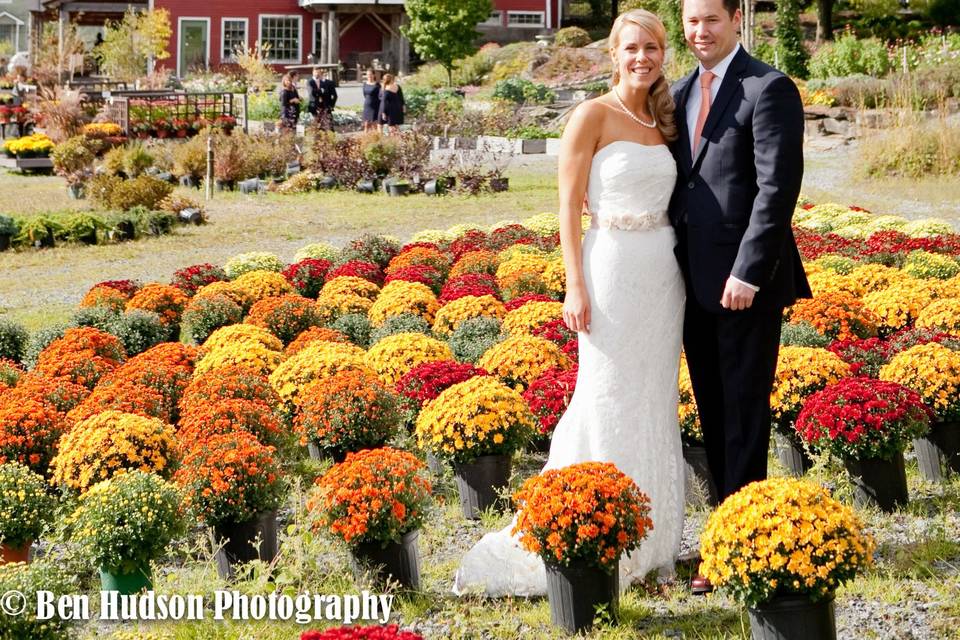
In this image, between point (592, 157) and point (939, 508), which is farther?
point (939, 508)

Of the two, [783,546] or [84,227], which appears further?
[84,227]

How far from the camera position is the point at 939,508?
471 cm

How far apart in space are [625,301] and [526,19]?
44.4m

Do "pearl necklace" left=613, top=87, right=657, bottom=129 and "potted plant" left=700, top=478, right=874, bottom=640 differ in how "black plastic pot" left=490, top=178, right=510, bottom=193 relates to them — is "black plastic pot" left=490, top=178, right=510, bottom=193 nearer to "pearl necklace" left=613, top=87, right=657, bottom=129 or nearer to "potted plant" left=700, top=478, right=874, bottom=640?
"pearl necklace" left=613, top=87, right=657, bottom=129

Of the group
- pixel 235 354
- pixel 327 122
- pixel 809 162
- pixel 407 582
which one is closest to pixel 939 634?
pixel 407 582

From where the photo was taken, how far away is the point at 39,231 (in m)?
13.1

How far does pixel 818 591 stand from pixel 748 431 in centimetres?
Result: 76

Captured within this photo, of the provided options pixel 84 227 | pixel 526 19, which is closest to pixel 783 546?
pixel 84 227

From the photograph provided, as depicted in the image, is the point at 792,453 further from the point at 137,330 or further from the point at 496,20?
the point at 496,20

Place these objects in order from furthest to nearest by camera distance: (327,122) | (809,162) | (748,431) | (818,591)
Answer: (327,122) < (809,162) < (748,431) < (818,591)

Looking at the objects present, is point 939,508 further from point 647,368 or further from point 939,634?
point 647,368

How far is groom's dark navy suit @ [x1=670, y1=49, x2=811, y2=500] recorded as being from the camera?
373cm

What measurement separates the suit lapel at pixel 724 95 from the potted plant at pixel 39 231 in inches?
428

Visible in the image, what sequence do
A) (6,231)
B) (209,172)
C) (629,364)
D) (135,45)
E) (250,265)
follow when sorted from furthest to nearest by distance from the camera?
1. (135,45)
2. (209,172)
3. (6,231)
4. (250,265)
5. (629,364)
